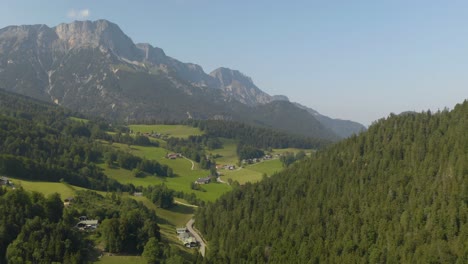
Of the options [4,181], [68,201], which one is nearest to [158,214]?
[68,201]

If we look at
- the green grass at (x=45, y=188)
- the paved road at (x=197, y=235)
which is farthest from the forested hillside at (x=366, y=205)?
the green grass at (x=45, y=188)

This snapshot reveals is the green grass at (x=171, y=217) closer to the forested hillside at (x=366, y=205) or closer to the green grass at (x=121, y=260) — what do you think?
the forested hillside at (x=366, y=205)

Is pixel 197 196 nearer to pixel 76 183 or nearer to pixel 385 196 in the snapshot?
pixel 76 183

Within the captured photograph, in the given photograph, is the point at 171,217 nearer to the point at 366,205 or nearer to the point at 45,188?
the point at 45,188

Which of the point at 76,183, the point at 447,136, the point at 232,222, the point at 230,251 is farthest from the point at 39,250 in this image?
the point at 447,136

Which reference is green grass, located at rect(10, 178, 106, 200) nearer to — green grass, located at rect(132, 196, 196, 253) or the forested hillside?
green grass, located at rect(132, 196, 196, 253)
